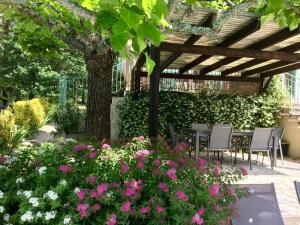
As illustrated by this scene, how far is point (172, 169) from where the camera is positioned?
2.81 m

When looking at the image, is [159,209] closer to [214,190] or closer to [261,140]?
[214,190]

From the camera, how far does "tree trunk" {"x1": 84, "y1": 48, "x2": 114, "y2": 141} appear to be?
5012 mm

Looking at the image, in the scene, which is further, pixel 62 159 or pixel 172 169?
pixel 62 159

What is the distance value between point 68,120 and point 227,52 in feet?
18.9

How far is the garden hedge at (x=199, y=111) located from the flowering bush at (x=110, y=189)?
7.64 meters

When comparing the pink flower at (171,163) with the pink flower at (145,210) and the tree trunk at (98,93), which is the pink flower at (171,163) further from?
the tree trunk at (98,93)

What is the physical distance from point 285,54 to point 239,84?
4.56 metres

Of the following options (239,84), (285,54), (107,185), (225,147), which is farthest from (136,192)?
(239,84)

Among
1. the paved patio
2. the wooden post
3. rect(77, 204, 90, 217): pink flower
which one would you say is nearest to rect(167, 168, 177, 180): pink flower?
rect(77, 204, 90, 217): pink flower

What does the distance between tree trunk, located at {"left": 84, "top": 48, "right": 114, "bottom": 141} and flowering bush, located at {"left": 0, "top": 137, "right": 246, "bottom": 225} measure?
1.95m

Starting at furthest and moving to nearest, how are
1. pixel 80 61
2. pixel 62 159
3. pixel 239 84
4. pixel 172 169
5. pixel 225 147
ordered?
pixel 80 61
pixel 239 84
pixel 225 147
pixel 62 159
pixel 172 169

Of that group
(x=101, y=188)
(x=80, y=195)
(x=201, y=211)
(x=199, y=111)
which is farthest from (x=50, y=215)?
(x=199, y=111)

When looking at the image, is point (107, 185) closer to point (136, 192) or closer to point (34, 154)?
point (136, 192)

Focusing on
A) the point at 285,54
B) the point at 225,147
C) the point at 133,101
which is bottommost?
the point at 225,147
